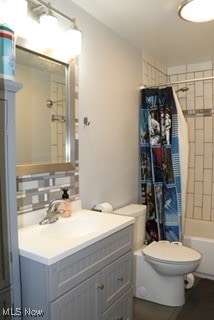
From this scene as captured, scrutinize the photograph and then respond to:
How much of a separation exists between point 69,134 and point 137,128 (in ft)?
3.64

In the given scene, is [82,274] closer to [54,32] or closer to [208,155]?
[54,32]

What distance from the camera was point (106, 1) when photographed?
6.12 feet

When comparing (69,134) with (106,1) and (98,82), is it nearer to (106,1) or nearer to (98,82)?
(98,82)

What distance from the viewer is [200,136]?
10.9 ft

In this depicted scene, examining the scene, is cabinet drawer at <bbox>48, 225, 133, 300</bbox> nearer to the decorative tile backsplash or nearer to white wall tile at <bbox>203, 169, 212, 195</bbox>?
the decorative tile backsplash

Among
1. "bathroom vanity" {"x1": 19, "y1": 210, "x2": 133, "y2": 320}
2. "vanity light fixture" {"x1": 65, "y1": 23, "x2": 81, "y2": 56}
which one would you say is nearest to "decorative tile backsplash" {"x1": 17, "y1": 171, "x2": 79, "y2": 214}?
"bathroom vanity" {"x1": 19, "y1": 210, "x2": 133, "y2": 320}

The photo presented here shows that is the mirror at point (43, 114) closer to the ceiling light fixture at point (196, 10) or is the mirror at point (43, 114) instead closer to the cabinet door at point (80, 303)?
the cabinet door at point (80, 303)

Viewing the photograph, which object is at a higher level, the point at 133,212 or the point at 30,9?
the point at 30,9

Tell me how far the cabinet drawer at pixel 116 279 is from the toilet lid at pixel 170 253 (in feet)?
1.27

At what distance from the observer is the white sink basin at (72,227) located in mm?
1612

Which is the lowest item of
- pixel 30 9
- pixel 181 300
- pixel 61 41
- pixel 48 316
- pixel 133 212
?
pixel 181 300

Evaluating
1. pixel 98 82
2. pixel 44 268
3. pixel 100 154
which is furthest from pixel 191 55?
pixel 44 268

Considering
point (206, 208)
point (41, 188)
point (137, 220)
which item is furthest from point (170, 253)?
point (206, 208)

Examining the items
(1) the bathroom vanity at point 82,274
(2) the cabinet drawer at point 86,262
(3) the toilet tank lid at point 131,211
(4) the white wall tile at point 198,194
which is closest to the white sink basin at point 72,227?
(1) the bathroom vanity at point 82,274
